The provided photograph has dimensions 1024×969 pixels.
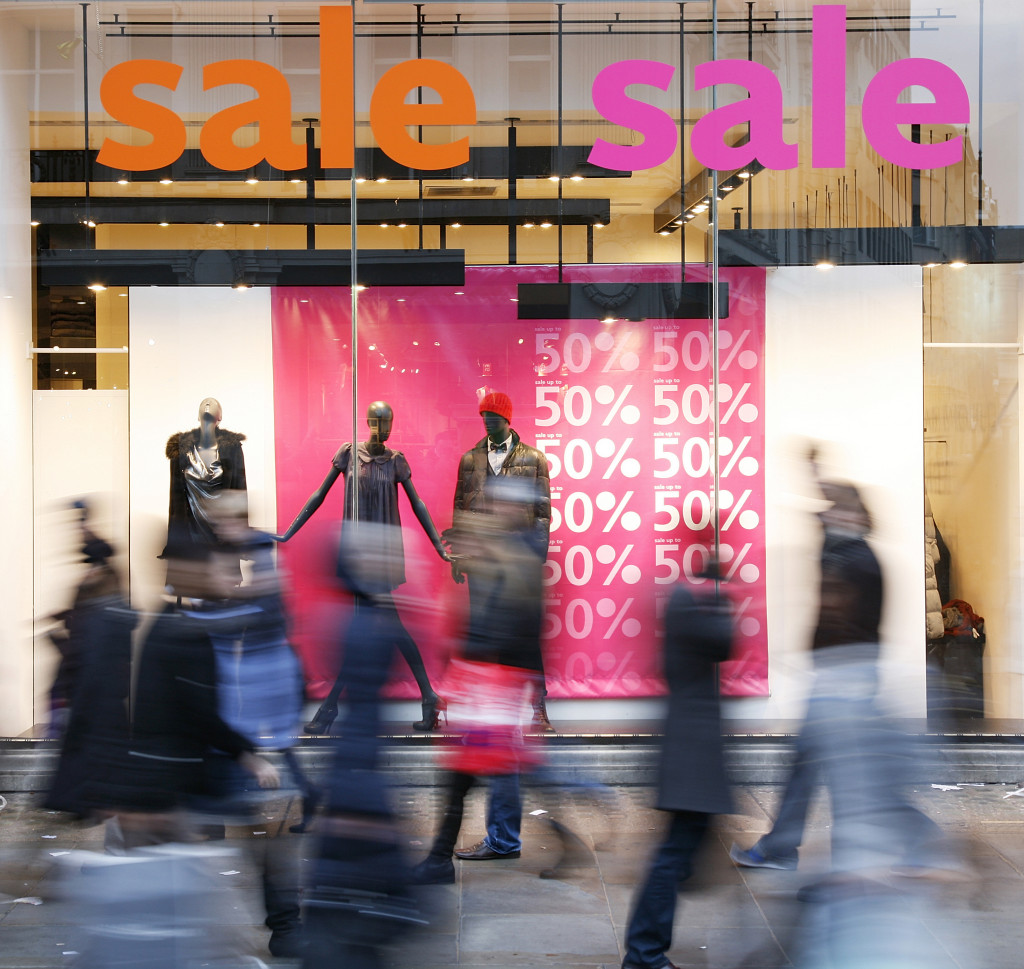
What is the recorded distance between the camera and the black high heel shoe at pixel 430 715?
697cm

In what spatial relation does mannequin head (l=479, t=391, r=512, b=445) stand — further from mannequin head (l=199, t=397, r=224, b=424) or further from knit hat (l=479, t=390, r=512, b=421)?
mannequin head (l=199, t=397, r=224, b=424)

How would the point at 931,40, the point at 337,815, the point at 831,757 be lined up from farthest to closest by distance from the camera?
the point at 931,40, the point at 831,757, the point at 337,815

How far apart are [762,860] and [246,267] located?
4834mm

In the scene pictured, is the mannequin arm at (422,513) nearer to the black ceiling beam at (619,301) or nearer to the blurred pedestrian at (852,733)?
the black ceiling beam at (619,301)

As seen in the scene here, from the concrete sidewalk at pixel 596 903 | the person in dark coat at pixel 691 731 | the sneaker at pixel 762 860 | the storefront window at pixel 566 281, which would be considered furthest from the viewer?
the storefront window at pixel 566 281

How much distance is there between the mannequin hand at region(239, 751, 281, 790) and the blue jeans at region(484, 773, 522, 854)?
1262 mm

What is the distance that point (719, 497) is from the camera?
24.5ft

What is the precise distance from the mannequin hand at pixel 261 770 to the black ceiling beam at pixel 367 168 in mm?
4314

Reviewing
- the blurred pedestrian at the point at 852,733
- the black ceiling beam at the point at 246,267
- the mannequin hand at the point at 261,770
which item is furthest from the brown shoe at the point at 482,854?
the black ceiling beam at the point at 246,267

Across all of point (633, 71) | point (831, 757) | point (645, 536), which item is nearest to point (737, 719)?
point (645, 536)

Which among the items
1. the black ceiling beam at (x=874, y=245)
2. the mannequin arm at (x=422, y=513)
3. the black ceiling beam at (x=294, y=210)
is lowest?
the mannequin arm at (x=422, y=513)

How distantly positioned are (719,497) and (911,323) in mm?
1723

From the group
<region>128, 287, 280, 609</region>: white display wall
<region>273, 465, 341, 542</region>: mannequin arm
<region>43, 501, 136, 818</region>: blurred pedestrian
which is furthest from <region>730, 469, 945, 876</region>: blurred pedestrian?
<region>128, 287, 280, 609</region>: white display wall

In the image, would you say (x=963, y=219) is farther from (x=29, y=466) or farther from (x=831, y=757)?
(x=29, y=466)
